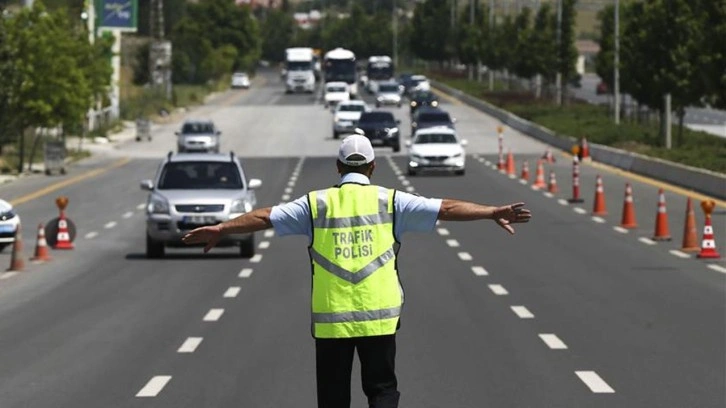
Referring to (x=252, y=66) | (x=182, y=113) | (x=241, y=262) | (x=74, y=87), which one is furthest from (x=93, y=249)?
(x=252, y=66)

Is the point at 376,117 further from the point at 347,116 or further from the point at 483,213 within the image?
the point at 483,213

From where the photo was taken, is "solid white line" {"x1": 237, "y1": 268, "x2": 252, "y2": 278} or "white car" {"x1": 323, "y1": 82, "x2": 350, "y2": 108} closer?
"solid white line" {"x1": 237, "y1": 268, "x2": 252, "y2": 278}

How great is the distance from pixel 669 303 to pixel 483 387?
7225 mm

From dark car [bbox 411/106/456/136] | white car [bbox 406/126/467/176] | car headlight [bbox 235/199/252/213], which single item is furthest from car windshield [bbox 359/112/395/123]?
car headlight [bbox 235/199/252/213]

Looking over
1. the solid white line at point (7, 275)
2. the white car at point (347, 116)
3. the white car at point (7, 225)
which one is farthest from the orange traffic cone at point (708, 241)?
the white car at point (347, 116)

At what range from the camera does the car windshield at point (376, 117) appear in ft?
234

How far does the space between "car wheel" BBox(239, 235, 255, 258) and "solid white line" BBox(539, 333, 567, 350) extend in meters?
10.5

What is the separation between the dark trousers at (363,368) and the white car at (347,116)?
237ft

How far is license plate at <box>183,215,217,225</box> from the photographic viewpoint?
27609 mm

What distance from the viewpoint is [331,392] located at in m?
8.48

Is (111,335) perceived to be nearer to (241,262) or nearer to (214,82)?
(241,262)

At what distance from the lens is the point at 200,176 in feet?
95.7

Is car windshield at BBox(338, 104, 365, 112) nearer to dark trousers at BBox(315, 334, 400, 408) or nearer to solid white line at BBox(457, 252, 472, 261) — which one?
solid white line at BBox(457, 252, 472, 261)

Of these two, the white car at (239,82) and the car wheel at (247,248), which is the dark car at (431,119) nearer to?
the car wheel at (247,248)
